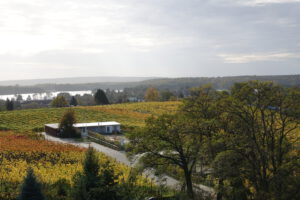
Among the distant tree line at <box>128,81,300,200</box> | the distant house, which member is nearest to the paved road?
the distant tree line at <box>128,81,300,200</box>

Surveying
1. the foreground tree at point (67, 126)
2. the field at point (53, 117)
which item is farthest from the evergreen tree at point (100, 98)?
the foreground tree at point (67, 126)

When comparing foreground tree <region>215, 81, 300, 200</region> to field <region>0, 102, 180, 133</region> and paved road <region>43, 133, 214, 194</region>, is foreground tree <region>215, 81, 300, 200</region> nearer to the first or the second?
paved road <region>43, 133, 214, 194</region>

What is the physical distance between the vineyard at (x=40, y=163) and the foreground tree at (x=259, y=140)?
21.2ft

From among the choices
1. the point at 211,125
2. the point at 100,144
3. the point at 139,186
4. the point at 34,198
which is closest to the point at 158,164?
the point at 139,186

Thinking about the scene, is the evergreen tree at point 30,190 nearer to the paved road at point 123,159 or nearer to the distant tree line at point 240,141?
the distant tree line at point 240,141

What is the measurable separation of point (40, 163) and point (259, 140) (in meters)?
17.5

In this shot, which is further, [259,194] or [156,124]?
[156,124]

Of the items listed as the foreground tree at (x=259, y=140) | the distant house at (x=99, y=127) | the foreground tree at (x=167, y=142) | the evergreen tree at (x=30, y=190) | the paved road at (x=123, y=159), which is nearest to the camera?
the foreground tree at (x=259, y=140)

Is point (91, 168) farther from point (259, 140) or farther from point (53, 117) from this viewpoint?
point (53, 117)

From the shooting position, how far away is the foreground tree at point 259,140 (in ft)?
55.7

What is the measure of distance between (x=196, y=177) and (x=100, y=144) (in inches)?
730

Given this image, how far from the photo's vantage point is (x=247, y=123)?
18188 millimetres

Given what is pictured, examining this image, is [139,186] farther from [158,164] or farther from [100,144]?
[100,144]

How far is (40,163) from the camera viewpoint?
2878cm
